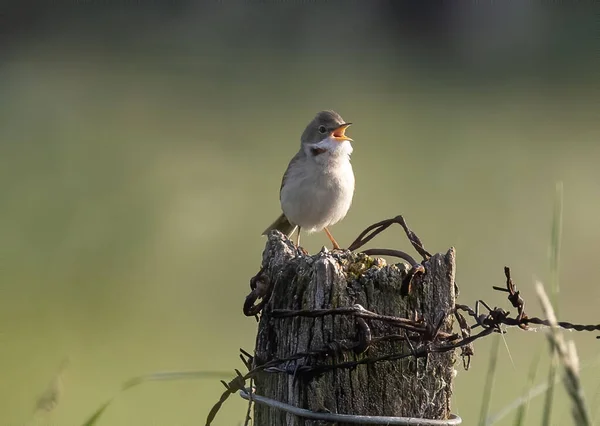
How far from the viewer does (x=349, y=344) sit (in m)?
2.62

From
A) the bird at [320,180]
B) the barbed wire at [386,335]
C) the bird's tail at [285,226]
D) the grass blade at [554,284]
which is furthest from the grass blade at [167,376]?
the bird's tail at [285,226]

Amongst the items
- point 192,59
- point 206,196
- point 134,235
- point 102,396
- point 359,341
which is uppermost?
point 192,59

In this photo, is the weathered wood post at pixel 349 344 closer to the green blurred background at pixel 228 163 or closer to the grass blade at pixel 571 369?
the green blurred background at pixel 228 163

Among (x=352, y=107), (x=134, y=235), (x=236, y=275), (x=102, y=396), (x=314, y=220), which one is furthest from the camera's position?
(x=352, y=107)

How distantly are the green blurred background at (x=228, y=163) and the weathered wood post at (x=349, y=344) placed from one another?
Answer: 423mm

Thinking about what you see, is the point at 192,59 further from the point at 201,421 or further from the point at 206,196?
the point at 201,421

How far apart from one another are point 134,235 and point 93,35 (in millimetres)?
9681

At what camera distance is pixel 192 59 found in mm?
18719

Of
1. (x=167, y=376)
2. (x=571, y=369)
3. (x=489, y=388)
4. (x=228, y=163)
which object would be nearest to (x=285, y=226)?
(x=167, y=376)

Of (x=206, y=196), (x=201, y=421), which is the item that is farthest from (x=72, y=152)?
(x=201, y=421)

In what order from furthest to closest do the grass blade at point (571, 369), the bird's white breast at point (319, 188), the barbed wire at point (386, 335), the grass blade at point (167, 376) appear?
the bird's white breast at point (319, 188), the grass blade at point (167, 376), the barbed wire at point (386, 335), the grass blade at point (571, 369)

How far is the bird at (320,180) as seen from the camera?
243 inches

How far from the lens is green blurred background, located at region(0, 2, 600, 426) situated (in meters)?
9.08

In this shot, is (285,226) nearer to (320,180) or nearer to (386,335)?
(320,180)
